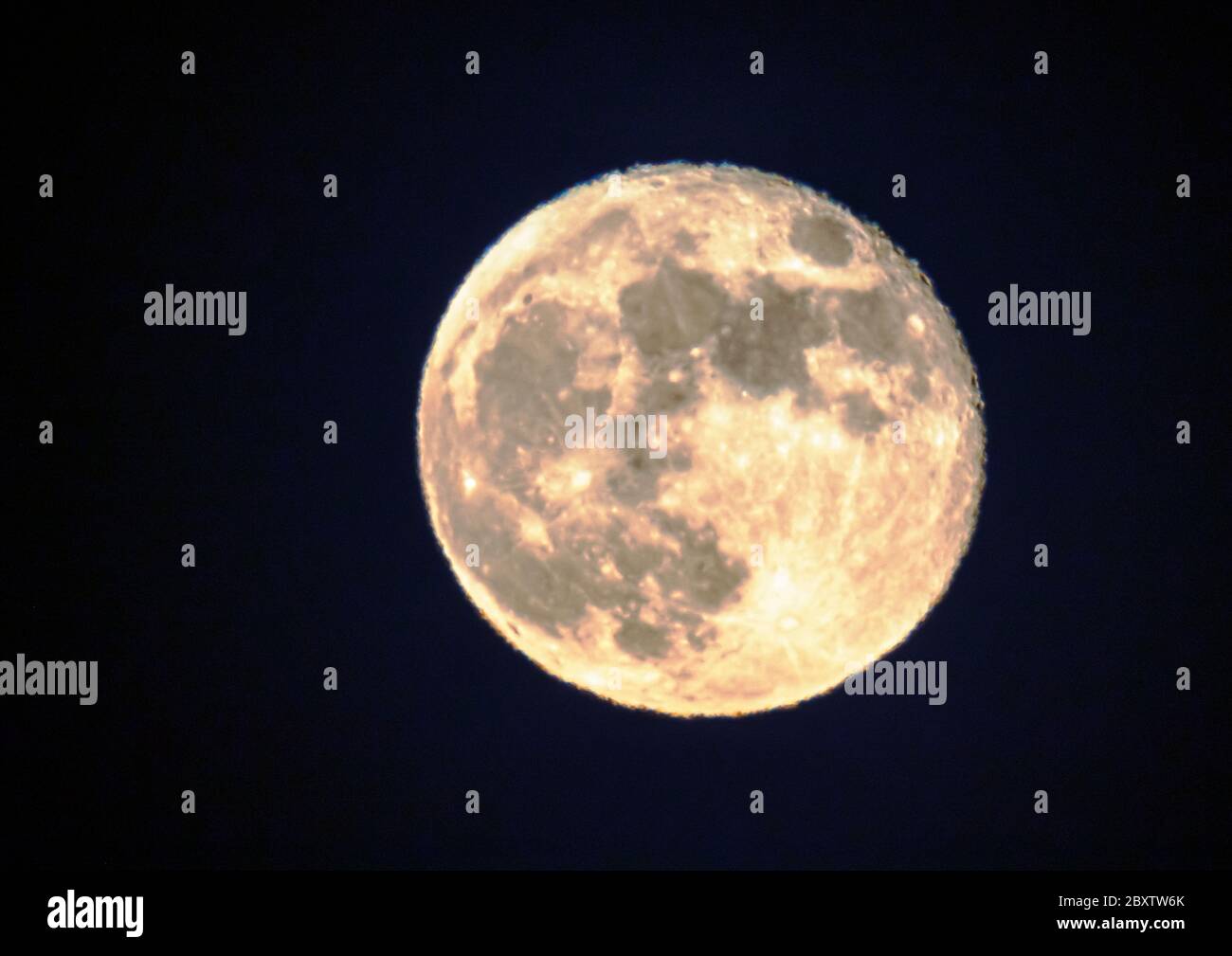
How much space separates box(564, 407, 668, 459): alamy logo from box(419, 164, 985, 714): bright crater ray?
0.16 feet

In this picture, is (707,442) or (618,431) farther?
(618,431)

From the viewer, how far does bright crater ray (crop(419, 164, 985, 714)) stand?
673 centimetres

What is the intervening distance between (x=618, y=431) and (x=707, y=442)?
0.58 metres

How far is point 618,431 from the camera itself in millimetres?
6766

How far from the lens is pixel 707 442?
6.64 m

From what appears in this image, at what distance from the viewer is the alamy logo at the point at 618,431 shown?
22.0ft

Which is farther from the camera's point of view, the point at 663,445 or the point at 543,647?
the point at 543,647

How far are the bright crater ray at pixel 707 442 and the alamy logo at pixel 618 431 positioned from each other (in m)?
0.05

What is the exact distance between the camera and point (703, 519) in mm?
6777

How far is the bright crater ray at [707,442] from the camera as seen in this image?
673cm

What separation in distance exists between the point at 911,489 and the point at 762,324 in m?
1.59

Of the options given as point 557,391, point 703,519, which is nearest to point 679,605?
point 703,519

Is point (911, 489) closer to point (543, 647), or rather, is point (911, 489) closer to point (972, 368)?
point (972, 368)

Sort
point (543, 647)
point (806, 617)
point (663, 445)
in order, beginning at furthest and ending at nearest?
point (543, 647)
point (806, 617)
point (663, 445)
